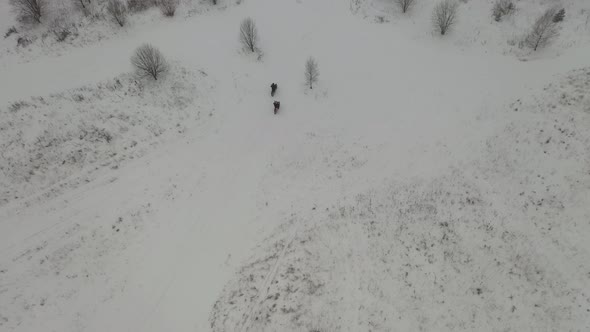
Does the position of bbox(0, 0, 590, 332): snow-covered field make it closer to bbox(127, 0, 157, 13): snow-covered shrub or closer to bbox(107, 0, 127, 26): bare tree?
bbox(107, 0, 127, 26): bare tree

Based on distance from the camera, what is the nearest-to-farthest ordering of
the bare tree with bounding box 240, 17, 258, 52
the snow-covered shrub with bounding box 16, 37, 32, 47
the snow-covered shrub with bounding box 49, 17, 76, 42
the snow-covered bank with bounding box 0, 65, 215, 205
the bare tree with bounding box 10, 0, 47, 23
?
1. the snow-covered bank with bounding box 0, 65, 215, 205
2. the bare tree with bounding box 240, 17, 258, 52
3. the snow-covered shrub with bounding box 16, 37, 32, 47
4. the snow-covered shrub with bounding box 49, 17, 76, 42
5. the bare tree with bounding box 10, 0, 47, 23

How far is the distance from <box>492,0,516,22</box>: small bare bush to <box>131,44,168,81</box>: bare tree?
78.5 feet

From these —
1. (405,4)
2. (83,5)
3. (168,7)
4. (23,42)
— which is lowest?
(23,42)

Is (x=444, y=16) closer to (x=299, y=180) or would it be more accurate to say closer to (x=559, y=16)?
(x=559, y=16)

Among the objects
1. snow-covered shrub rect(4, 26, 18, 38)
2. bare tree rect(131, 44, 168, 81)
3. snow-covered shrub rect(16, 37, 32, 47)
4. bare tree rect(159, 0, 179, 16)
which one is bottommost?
bare tree rect(131, 44, 168, 81)

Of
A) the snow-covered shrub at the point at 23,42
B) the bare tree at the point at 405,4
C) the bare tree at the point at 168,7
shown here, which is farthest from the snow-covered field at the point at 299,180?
the bare tree at the point at 405,4

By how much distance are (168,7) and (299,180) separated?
751 inches

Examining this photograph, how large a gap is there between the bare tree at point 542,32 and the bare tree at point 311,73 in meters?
14.1

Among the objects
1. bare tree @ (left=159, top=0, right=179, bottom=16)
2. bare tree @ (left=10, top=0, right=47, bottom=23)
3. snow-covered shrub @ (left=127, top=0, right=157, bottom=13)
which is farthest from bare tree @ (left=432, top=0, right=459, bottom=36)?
bare tree @ (left=10, top=0, right=47, bottom=23)

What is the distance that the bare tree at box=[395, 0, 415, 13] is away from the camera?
88.5ft

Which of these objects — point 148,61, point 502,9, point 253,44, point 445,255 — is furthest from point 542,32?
point 148,61

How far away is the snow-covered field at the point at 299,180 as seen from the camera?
40.9ft

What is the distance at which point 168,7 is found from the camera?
26719 mm

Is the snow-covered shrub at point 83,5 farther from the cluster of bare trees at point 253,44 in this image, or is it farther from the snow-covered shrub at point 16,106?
the cluster of bare trees at point 253,44
